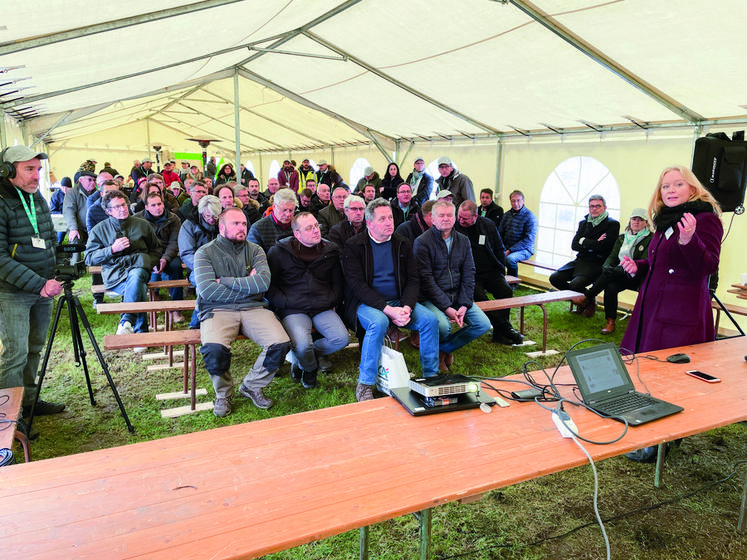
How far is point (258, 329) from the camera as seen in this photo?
3.35m

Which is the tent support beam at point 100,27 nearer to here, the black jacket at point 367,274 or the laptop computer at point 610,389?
the black jacket at point 367,274

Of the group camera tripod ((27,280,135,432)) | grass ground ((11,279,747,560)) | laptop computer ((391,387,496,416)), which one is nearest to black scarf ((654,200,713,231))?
grass ground ((11,279,747,560))

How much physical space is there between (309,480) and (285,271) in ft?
7.81

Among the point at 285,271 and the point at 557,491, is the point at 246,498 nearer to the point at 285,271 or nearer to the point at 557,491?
the point at 557,491

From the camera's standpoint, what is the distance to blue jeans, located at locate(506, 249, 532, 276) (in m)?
5.73

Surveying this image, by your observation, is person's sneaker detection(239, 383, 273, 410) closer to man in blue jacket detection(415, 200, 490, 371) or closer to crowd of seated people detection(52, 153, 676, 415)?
crowd of seated people detection(52, 153, 676, 415)

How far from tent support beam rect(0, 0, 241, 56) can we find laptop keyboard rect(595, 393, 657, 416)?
3.85m

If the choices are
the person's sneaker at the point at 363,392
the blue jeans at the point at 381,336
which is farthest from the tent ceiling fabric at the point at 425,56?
the person's sneaker at the point at 363,392

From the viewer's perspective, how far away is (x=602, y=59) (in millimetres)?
4418

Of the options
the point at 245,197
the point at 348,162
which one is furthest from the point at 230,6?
the point at 348,162

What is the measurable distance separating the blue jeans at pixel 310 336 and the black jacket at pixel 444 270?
762 millimetres

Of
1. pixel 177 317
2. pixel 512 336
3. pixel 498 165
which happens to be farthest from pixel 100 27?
pixel 498 165

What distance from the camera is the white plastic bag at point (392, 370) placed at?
312cm

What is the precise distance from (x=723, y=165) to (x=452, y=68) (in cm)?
336
